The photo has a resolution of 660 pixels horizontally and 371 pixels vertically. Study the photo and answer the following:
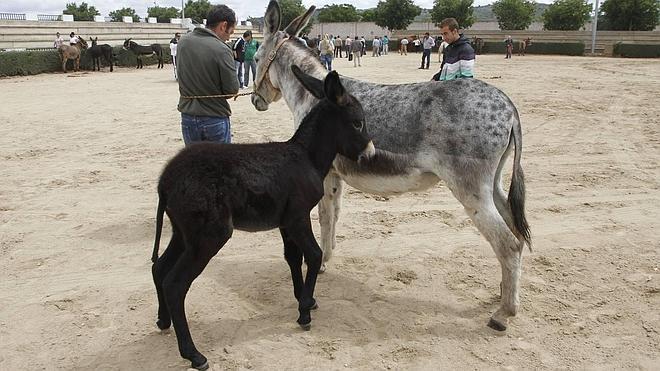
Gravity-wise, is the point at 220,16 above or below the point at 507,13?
below

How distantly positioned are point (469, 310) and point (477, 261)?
3.45 feet

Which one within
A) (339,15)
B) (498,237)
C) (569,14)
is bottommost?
(498,237)

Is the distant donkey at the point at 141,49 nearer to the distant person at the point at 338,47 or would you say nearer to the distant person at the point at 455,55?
the distant person at the point at 338,47

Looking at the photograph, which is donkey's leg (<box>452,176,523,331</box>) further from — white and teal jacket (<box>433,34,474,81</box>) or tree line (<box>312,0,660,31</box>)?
tree line (<box>312,0,660,31</box>)

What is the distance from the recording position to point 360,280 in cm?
522

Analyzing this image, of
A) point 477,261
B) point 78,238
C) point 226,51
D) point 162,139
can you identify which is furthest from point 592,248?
point 162,139

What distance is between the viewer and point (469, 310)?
4637 mm

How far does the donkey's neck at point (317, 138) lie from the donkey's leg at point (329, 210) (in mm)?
911

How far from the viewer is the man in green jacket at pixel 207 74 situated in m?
4.98

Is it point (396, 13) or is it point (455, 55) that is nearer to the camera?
point (455, 55)

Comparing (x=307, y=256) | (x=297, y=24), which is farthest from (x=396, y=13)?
(x=307, y=256)

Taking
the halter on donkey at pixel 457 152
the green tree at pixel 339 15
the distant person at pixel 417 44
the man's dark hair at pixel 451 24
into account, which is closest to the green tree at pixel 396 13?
the distant person at pixel 417 44

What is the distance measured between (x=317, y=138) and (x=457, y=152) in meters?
1.18

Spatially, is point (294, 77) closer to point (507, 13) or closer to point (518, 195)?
point (518, 195)
